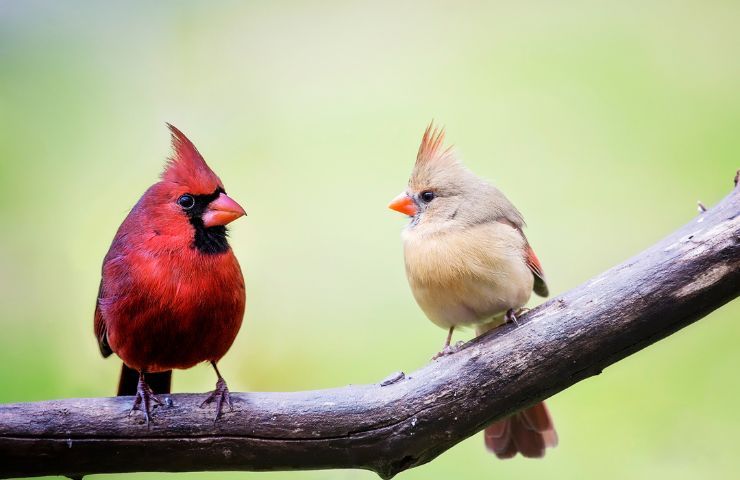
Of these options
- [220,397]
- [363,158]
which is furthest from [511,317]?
[363,158]

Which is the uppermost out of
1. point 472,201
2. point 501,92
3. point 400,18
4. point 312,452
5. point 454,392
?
point 400,18

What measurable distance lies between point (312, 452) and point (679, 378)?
170 cm

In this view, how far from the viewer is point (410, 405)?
217 cm

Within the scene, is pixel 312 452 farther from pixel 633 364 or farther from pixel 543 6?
pixel 543 6

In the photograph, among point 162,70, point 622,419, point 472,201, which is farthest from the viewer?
point 162,70

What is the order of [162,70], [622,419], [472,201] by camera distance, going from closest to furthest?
[472,201] → [622,419] → [162,70]

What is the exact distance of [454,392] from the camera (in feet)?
7.15

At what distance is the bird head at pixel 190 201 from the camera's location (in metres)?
2.14

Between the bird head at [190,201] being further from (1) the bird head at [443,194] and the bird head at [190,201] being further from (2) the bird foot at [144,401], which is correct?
(1) the bird head at [443,194]

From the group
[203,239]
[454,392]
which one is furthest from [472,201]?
[203,239]

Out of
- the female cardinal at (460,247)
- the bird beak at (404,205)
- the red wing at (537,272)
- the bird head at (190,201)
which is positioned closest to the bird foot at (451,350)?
the female cardinal at (460,247)

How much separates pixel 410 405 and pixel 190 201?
73cm

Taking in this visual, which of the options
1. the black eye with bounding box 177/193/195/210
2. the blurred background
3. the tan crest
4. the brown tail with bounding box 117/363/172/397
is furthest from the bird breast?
the blurred background

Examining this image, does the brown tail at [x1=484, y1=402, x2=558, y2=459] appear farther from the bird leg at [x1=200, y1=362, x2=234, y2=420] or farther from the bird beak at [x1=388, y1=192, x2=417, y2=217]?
the bird leg at [x1=200, y1=362, x2=234, y2=420]
